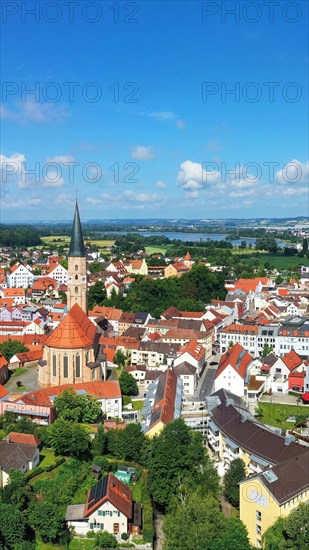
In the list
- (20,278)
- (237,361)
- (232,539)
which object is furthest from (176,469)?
(20,278)

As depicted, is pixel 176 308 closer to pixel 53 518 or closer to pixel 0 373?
pixel 0 373

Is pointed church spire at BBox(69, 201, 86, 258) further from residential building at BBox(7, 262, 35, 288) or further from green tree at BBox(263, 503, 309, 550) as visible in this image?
residential building at BBox(7, 262, 35, 288)

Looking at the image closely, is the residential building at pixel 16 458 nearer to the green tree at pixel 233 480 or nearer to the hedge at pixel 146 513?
the hedge at pixel 146 513

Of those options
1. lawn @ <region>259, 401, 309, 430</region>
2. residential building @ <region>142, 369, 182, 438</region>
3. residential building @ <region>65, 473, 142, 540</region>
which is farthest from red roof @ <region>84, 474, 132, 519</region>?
lawn @ <region>259, 401, 309, 430</region>

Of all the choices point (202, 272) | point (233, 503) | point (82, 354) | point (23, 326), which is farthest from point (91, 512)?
point (202, 272)

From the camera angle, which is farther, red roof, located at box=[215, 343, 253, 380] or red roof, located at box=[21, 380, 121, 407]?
red roof, located at box=[215, 343, 253, 380]

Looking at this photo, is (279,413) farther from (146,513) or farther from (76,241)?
(76,241)

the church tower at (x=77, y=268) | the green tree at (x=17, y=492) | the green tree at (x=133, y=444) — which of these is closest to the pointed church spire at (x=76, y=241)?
the church tower at (x=77, y=268)
